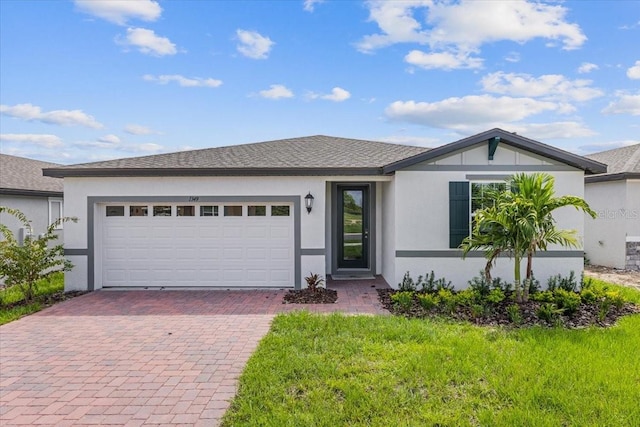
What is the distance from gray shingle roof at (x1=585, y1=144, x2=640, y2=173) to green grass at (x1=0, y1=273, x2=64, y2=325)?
16.2 meters

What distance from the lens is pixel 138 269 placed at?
934 centimetres

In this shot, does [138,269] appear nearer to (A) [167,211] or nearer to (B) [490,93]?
(A) [167,211]

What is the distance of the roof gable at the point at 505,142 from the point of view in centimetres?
829

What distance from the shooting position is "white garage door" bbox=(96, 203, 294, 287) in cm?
924

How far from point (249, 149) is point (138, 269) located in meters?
4.63

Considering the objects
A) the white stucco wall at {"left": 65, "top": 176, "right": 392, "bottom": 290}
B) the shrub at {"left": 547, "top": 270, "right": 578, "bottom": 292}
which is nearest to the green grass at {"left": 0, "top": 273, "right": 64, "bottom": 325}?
the white stucco wall at {"left": 65, "top": 176, "right": 392, "bottom": 290}

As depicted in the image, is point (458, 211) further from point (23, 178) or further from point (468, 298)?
point (23, 178)

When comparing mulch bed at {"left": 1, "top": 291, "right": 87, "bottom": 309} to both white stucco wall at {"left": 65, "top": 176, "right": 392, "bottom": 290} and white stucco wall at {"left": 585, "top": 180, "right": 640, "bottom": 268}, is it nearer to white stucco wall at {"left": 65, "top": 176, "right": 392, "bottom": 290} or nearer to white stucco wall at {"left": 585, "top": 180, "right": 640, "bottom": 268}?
white stucco wall at {"left": 65, "top": 176, "right": 392, "bottom": 290}

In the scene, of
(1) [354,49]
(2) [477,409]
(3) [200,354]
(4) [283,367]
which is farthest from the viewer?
(1) [354,49]

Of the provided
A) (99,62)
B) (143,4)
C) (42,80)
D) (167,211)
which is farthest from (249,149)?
(42,80)

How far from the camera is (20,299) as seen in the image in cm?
840

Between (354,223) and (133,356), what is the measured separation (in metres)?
6.85

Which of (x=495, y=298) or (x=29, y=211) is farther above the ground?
(x=29, y=211)

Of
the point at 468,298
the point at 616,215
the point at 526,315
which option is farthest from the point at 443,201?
the point at 616,215
